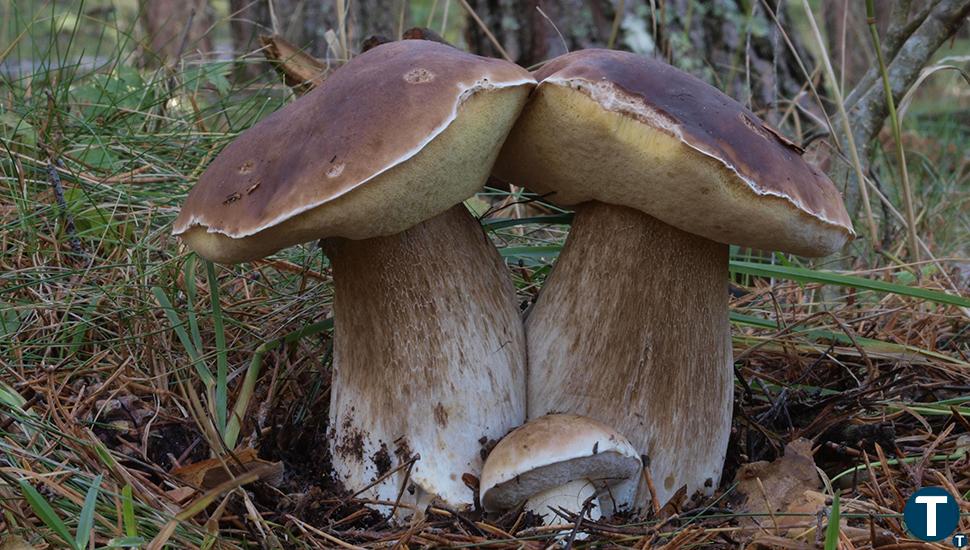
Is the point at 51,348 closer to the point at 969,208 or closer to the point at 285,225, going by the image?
the point at 285,225

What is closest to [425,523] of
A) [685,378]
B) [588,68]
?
[685,378]

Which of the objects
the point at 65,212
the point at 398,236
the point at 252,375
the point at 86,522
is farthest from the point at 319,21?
the point at 86,522

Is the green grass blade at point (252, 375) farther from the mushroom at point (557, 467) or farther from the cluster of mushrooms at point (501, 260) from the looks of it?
the mushroom at point (557, 467)

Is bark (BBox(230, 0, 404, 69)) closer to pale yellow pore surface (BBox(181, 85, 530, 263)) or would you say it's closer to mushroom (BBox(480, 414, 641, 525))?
pale yellow pore surface (BBox(181, 85, 530, 263))

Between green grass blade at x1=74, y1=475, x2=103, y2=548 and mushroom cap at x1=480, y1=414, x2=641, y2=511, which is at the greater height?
green grass blade at x1=74, y1=475, x2=103, y2=548

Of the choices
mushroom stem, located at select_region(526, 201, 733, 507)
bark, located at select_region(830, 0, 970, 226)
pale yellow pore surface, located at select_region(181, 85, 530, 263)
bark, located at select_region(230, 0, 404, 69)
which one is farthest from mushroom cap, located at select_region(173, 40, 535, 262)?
bark, located at select_region(230, 0, 404, 69)

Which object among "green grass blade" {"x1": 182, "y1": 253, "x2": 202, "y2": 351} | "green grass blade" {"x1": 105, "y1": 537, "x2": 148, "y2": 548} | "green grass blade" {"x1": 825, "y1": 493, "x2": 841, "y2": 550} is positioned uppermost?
"green grass blade" {"x1": 182, "y1": 253, "x2": 202, "y2": 351}
